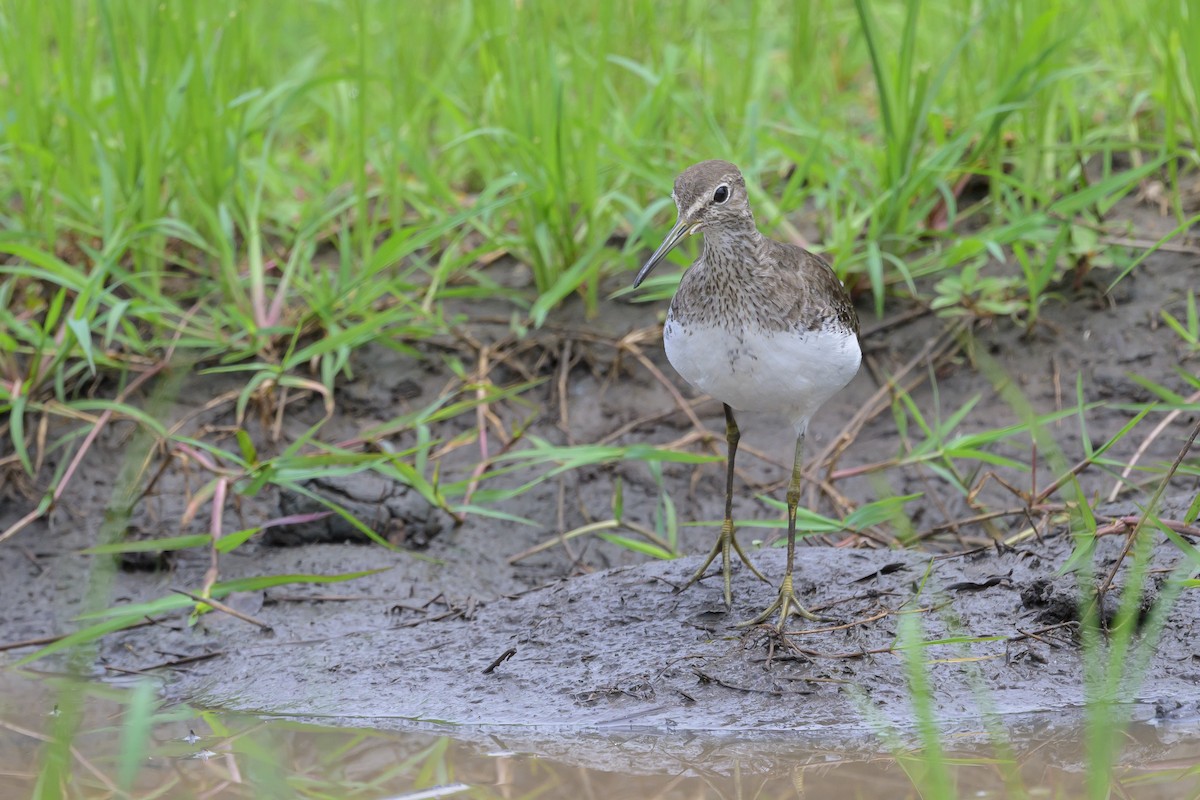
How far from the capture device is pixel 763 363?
390 cm

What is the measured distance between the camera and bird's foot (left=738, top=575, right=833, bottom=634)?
406 centimetres

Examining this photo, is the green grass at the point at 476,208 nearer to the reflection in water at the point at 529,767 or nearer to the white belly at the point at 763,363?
the white belly at the point at 763,363

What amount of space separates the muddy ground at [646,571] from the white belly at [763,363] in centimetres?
70

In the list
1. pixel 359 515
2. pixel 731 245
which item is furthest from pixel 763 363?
pixel 359 515

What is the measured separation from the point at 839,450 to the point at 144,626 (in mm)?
2769

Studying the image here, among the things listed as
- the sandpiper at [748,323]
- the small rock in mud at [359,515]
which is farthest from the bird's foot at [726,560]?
the small rock in mud at [359,515]

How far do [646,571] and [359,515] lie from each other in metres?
1.30

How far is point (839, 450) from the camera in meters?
5.17

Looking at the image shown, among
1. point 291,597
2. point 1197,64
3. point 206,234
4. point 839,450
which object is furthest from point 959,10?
point 291,597

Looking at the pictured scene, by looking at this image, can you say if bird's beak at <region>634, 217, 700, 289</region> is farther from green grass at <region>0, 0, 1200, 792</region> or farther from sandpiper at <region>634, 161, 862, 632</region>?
green grass at <region>0, 0, 1200, 792</region>

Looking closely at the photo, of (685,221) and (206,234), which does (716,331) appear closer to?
(685,221)

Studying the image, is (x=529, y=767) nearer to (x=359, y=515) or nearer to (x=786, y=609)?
Result: (x=786, y=609)

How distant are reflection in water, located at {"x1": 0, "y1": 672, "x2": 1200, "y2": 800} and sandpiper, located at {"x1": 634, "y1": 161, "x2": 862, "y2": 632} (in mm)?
697

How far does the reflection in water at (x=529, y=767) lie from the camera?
328 cm
